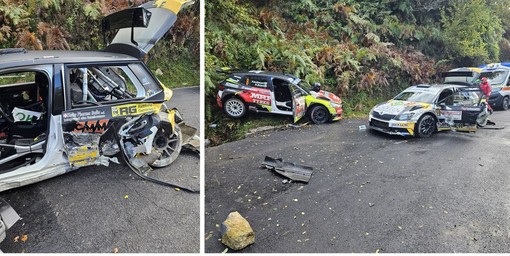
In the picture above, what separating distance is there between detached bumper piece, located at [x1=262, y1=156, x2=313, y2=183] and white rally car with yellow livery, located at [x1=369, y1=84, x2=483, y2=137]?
48.0 inches

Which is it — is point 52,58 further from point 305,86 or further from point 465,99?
point 465,99

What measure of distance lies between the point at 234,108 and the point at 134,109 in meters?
0.84

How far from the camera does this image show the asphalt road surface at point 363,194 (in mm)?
1993

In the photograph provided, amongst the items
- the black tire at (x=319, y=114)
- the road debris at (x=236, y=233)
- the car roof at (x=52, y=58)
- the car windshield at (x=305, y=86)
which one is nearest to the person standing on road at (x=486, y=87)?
the black tire at (x=319, y=114)

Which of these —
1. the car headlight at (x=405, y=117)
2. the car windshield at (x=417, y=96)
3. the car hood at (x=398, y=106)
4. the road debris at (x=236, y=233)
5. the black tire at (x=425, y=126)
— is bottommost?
the road debris at (x=236, y=233)

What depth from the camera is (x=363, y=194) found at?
2.34 m

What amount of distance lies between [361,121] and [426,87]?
3.56 ft

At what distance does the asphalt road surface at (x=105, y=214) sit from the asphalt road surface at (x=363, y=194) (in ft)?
0.60

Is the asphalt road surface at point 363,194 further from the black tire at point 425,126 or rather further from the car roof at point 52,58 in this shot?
the car roof at point 52,58

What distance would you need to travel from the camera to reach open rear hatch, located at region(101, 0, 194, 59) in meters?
2.43

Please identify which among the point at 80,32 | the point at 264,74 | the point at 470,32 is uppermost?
the point at 470,32

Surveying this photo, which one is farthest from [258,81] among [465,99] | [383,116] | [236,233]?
[465,99]

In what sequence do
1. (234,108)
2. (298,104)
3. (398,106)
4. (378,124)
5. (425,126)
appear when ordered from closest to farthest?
1. (234,108)
2. (298,104)
3. (378,124)
4. (425,126)
5. (398,106)

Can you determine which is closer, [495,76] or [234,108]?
[234,108]
